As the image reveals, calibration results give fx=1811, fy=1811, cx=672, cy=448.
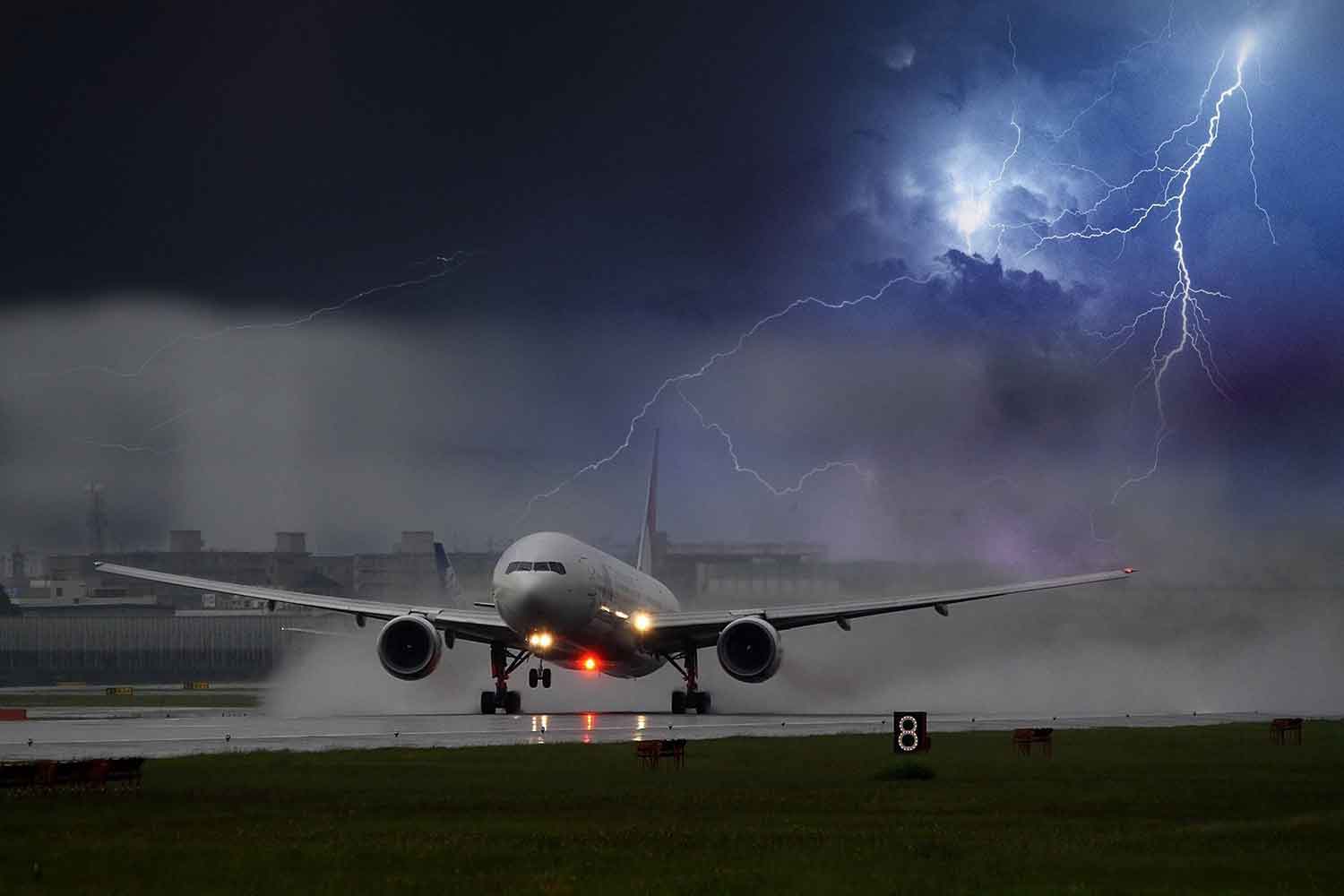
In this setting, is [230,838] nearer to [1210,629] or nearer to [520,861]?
[520,861]

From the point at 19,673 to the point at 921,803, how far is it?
485 ft

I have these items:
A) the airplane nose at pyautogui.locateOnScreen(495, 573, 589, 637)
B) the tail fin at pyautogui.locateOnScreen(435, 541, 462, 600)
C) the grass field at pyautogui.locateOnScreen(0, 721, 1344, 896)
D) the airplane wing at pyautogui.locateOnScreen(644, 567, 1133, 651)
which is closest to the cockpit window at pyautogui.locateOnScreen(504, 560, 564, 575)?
the airplane nose at pyautogui.locateOnScreen(495, 573, 589, 637)

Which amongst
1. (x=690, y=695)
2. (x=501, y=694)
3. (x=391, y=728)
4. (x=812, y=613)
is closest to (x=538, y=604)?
(x=501, y=694)

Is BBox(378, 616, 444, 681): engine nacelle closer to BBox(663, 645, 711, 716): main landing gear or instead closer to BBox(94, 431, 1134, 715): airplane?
BBox(94, 431, 1134, 715): airplane

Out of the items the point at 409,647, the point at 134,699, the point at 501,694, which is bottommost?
the point at 501,694

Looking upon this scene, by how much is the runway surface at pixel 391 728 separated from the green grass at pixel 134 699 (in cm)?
1369

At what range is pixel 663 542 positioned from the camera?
134 metres

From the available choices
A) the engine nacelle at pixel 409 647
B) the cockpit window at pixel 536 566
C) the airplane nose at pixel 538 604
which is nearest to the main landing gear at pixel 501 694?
the engine nacelle at pixel 409 647

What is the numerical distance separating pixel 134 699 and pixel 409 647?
3836cm

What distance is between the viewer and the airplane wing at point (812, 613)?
269 feet

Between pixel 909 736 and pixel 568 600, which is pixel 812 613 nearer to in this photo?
pixel 568 600

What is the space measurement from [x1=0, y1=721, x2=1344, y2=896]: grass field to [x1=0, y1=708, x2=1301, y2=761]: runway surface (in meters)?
6.01

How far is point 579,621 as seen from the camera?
75.9 m

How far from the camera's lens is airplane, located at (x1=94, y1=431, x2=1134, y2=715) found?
74500mm
